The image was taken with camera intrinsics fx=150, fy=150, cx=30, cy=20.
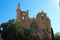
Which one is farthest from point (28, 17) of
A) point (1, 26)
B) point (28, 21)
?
point (1, 26)

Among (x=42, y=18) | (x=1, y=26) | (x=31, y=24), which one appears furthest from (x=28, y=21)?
(x=1, y=26)

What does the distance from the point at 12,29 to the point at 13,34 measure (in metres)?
1.31

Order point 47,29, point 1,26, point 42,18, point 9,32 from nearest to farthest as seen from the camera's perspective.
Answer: point 9,32, point 1,26, point 47,29, point 42,18

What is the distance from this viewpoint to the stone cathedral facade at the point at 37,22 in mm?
60281

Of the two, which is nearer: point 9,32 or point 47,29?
point 9,32

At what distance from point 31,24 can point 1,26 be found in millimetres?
24142

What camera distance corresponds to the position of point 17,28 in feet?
130

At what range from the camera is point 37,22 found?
2500 inches

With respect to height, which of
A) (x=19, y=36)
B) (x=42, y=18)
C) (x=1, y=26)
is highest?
(x=42, y=18)

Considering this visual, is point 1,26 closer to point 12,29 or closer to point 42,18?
point 12,29

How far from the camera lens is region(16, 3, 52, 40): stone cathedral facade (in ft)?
198

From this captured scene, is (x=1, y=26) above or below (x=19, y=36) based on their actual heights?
above

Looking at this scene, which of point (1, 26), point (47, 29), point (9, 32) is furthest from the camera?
point (47, 29)

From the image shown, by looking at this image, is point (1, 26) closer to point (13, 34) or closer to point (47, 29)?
point (13, 34)
